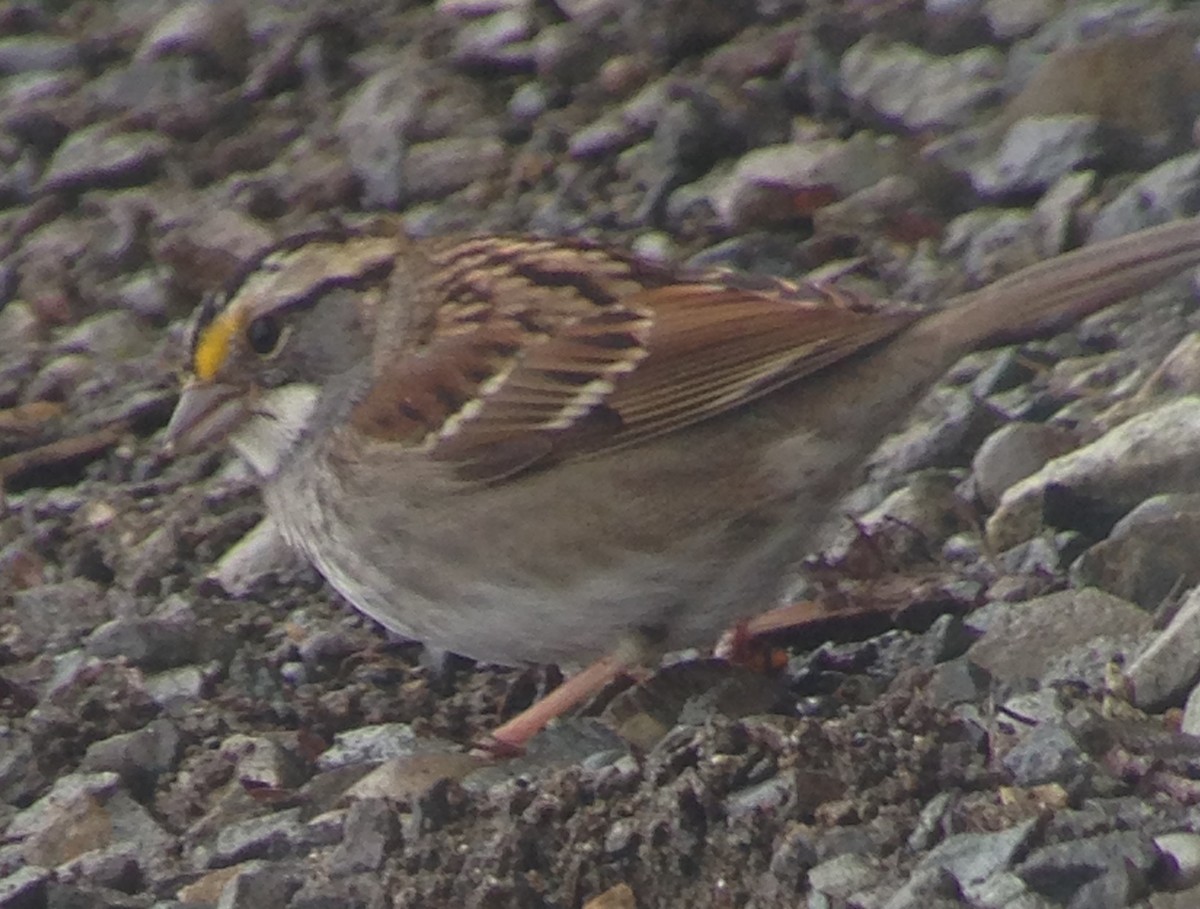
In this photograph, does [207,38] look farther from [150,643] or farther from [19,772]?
[19,772]

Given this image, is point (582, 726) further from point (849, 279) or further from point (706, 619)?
point (849, 279)

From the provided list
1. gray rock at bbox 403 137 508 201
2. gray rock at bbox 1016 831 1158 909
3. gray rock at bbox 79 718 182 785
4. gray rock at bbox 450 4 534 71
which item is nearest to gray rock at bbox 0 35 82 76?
gray rock at bbox 450 4 534 71

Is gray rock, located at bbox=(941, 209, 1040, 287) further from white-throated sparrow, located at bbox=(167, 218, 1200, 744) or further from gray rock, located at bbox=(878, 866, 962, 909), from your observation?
gray rock, located at bbox=(878, 866, 962, 909)

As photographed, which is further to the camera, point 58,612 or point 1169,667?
point 58,612

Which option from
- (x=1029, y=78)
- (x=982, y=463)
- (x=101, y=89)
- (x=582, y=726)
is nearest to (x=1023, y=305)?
(x=982, y=463)

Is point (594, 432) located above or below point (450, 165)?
above

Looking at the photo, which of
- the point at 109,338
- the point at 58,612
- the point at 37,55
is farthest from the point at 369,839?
the point at 37,55

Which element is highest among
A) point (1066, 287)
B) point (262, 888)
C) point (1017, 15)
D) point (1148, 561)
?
point (1066, 287)

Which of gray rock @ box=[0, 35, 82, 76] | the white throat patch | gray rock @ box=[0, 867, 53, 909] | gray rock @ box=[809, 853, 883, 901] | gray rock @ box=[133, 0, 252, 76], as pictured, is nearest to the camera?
gray rock @ box=[809, 853, 883, 901]
